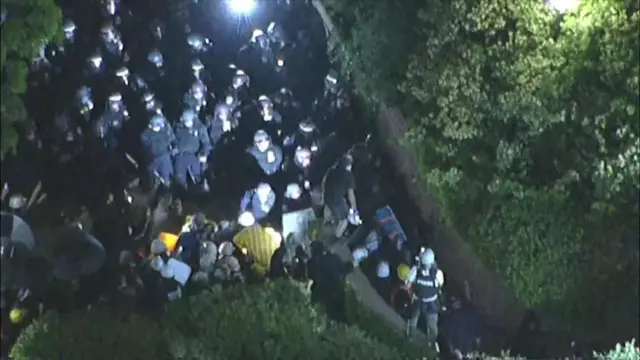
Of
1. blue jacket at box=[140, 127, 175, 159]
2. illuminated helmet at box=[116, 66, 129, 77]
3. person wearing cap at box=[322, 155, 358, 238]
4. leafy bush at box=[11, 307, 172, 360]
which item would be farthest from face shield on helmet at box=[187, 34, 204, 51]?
leafy bush at box=[11, 307, 172, 360]

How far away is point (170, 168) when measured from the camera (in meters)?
8.71

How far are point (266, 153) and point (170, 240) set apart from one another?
1462mm

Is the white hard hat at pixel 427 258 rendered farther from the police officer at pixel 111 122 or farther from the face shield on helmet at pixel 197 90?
the police officer at pixel 111 122

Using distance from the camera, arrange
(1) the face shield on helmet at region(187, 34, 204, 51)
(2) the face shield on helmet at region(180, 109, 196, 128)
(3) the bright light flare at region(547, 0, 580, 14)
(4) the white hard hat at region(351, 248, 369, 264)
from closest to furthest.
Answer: (4) the white hard hat at region(351, 248, 369, 264) < (3) the bright light flare at region(547, 0, 580, 14) < (2) the face shield on helmet at region(180, 109, 196, 128) < (1) the face shield on helmet at region(187, 34, 204, 51)

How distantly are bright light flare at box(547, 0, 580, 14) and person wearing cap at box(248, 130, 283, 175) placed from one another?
3091mm

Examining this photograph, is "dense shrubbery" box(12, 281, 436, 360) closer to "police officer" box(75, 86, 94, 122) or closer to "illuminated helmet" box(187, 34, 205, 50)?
"police officer" box(75, 86, 94, 122)

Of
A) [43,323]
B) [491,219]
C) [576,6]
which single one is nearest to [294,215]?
[491,219]

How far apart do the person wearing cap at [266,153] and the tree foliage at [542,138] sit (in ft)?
4.59

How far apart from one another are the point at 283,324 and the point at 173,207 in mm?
1839

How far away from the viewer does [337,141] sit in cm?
972

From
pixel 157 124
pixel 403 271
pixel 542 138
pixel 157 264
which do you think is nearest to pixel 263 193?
pixel 157 124

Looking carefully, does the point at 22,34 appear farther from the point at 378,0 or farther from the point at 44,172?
the point at 378,0

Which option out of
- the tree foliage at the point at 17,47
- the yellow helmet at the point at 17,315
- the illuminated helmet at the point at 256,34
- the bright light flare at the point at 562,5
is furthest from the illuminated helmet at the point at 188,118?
the bright light flare at the point at 562,5

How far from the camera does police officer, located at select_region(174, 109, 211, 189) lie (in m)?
8.77
